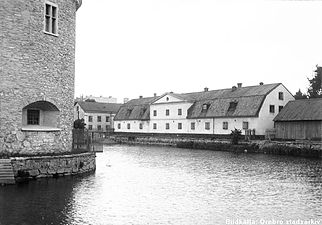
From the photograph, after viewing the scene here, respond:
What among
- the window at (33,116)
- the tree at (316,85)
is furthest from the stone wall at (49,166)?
the tree at (316,85)

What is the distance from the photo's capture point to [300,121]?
38.7m

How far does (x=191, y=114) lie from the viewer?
51.4 meters

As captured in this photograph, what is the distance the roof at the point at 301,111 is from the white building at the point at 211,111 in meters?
2.40

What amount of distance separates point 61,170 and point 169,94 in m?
39.0

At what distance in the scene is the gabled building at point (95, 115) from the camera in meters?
74.9

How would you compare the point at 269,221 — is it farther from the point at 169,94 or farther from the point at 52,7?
the point at 169,94

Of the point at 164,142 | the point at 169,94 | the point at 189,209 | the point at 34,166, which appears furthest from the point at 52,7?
the point at 169,94

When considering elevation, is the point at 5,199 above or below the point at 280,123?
below

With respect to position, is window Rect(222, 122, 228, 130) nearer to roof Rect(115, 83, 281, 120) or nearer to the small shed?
roof Rect(115, 83, 281, 120)

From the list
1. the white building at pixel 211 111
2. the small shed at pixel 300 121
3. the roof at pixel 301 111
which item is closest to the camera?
the small shed at pixel 300 121

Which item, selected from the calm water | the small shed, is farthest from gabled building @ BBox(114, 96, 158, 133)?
the calm water

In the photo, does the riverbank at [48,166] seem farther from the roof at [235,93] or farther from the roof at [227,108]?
the roof at [235,93]

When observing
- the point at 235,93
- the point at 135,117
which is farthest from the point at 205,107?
the point at 135,117

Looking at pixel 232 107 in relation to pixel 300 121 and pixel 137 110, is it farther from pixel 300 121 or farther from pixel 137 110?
pixel 137 110
